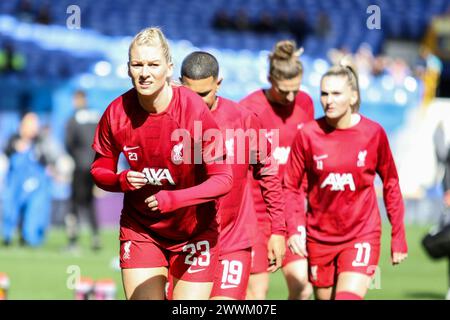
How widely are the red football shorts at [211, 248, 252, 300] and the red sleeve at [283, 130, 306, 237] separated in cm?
89

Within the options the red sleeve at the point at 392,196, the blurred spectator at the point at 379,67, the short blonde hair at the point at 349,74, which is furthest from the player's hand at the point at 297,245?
the blurred spectator at the point at 379,67

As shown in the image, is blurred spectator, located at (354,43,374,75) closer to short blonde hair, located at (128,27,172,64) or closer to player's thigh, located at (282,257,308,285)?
player's thigh, located at (282,257,308,285)

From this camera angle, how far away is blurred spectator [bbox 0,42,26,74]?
2341 centimetres

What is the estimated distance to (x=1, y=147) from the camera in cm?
2112

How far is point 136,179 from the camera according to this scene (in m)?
6.58

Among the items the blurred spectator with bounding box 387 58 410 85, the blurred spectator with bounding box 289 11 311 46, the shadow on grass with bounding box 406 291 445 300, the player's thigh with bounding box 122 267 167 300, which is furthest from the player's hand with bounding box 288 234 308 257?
the blurred spectator with bounding box 289 11 311 46

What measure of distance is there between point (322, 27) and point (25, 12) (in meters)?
8.68

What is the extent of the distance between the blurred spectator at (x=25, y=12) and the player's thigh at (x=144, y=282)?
69.2 feet

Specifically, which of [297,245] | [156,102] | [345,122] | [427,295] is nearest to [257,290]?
[297,245]

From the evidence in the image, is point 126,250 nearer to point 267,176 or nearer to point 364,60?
point 267,176

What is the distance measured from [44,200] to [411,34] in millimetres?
16782

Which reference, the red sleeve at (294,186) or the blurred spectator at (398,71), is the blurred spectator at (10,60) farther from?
the red sleeve at (294,186)
